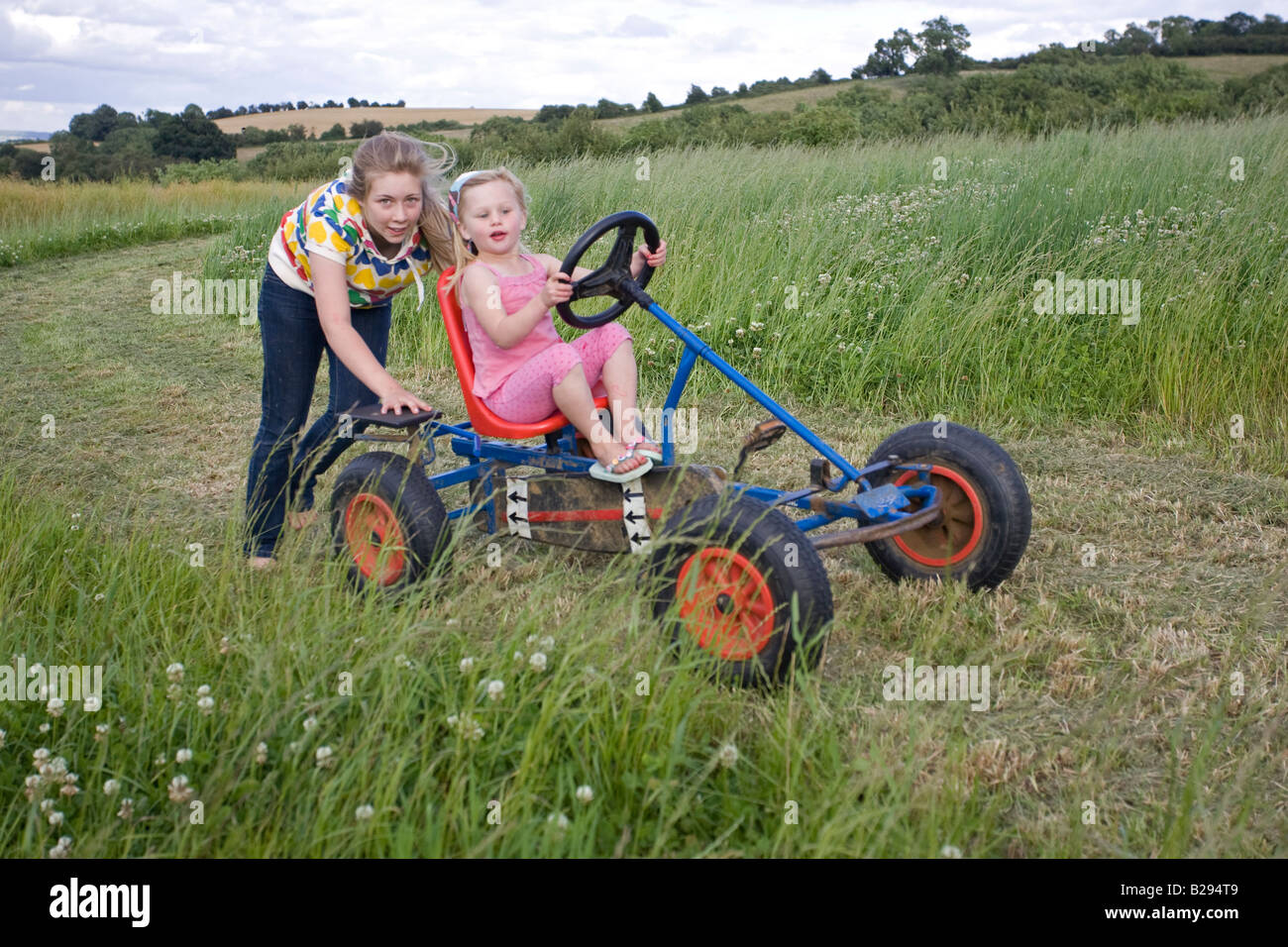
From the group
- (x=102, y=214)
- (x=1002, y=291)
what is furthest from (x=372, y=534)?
(x=102, y=214)

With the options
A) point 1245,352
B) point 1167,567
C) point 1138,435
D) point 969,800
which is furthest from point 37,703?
point 1245,352

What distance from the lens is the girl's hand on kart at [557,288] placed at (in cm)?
291

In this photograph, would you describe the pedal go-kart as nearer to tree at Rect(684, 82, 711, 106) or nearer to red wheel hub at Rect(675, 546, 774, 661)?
red wheel hub at Rect(675, 546, 774, 661)

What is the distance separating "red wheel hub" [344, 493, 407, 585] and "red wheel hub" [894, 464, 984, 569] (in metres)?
1.63

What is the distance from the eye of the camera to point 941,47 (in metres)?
24.6

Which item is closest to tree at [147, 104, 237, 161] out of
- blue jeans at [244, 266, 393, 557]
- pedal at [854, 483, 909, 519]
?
blue jeans at [244, 266, 393, 557]

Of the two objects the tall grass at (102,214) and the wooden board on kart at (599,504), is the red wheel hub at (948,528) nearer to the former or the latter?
the wooden board on kart at (599,504)

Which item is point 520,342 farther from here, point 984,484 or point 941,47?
point 941,47

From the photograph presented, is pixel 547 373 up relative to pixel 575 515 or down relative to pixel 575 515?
up

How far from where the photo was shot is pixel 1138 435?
4969mm

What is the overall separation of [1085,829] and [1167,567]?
178 cm

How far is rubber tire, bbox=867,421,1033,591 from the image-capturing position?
3064 mm
